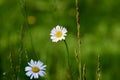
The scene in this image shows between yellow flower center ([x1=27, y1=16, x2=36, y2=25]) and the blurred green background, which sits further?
yellow flower center ([x1=27, y1=16, x2=36, y2=25])

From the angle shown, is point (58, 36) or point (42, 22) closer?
point (58, 36)

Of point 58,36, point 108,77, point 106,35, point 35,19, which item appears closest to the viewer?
point 58,36

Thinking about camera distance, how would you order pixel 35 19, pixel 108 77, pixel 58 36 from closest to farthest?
1. pixel 58 36
2. pixel 108 77
3. pixel 35 19

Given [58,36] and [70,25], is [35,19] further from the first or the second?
[58,36]

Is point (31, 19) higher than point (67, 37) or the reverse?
higher

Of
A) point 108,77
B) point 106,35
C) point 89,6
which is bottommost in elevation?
point 108,77

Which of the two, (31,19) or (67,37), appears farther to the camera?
(31,19)

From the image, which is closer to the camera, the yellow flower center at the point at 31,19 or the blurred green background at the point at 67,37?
the blurred green background at the point at 67,37

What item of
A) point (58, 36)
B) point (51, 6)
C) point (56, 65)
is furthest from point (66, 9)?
point (58, 36)
